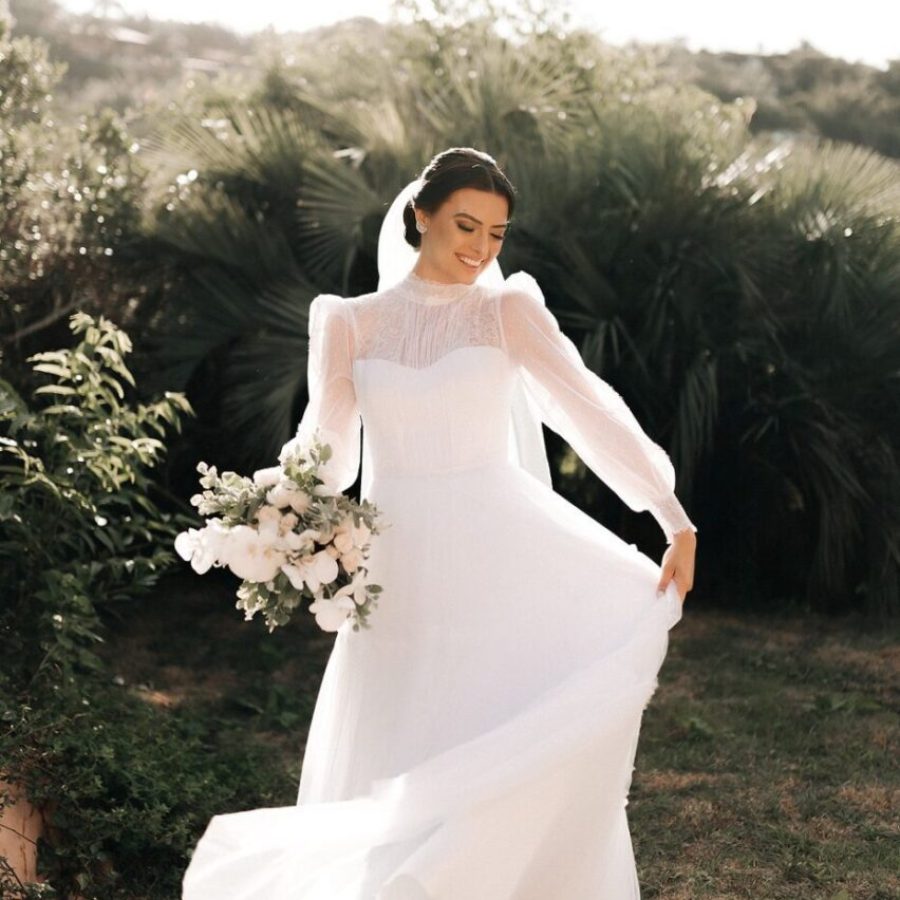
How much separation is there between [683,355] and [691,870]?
13.8 ft

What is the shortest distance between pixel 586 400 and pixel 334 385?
0.67 meters

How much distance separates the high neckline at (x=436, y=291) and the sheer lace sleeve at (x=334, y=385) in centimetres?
18

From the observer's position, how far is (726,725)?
21.5 ft

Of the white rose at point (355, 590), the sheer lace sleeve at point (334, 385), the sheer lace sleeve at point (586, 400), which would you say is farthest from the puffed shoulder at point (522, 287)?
the white rose at point (355, 590)

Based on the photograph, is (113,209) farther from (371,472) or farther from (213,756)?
(371,472)

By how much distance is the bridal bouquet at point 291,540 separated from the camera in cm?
333

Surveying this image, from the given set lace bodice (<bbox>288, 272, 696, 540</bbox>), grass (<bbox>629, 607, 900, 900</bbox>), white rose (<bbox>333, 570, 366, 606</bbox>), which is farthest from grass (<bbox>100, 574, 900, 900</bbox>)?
Answer: white rose (<bbox>333, 570, 366, 606</bbox>)

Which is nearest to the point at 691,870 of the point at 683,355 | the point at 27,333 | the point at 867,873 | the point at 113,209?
the point at 867,873

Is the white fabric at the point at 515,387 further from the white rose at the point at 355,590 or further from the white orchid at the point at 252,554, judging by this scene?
the white orchid at the point at 252,554

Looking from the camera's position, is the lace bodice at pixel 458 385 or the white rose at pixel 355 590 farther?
the lace bodice at pixel 458 385

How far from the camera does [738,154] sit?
9.04 metres

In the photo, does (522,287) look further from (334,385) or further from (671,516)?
(671,516)

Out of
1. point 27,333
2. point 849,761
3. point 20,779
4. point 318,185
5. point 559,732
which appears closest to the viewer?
point 559,732

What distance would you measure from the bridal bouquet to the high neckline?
537 millimetres
